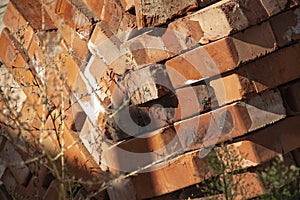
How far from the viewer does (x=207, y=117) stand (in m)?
2.12

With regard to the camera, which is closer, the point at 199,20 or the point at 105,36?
the point at 199,20

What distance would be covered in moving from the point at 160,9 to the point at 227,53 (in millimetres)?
302

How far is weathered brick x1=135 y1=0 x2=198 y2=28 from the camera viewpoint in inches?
83.4

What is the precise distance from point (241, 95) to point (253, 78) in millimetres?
77

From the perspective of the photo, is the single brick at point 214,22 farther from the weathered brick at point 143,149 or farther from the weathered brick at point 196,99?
the weathered brick at point 143,149

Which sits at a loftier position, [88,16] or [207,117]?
[88,16]

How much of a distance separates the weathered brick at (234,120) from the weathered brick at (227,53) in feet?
0.49

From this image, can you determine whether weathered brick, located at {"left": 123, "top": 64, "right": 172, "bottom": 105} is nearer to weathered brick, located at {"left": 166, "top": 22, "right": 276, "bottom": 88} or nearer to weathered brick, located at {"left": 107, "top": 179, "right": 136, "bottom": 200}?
weathered brick, located at {"left": 166, "top": 22, "right": 276, "bottom": 88}

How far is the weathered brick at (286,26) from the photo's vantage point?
2100 mm

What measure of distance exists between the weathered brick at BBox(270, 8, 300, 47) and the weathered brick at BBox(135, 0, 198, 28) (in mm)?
304

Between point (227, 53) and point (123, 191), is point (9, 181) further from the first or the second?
point (227, 53)

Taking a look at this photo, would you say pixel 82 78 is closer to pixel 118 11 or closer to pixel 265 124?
pixel 118 11

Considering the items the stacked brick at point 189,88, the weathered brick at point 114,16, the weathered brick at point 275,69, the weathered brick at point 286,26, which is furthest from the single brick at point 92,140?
the weathered brick at point 286,26

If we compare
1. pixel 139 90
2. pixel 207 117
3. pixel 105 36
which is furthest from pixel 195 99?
pixel 105 36
